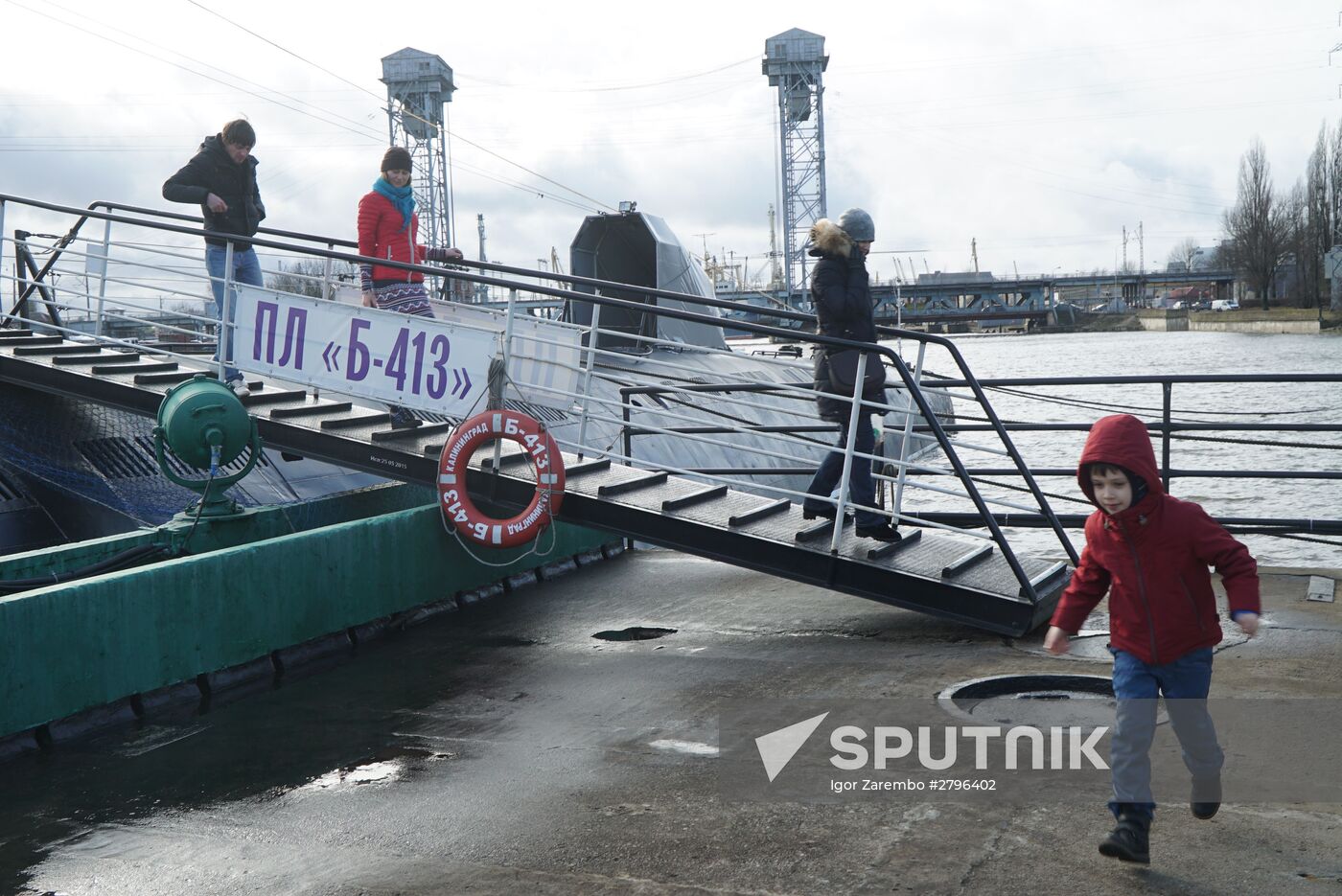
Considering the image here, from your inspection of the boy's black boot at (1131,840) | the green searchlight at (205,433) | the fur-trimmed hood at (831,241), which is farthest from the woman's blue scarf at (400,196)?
the boy's black boot at (1131,840)

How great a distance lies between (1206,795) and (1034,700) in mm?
1880

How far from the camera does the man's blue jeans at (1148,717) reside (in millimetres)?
4250

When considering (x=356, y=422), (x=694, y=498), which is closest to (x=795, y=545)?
(x=694, y=498)

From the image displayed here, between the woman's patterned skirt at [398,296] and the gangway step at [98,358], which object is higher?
the woman's patterned skirt at [398,296]

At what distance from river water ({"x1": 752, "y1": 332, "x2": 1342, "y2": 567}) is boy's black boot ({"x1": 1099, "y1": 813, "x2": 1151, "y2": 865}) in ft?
12.7

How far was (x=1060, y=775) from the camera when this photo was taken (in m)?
5.14

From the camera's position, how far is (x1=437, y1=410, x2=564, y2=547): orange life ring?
7996 mm

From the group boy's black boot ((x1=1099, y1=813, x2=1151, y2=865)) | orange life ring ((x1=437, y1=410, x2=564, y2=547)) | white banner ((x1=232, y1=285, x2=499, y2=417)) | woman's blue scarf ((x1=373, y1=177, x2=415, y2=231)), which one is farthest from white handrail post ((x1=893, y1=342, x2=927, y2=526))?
woman's blue scarf ((x1=373, y1=177, x2=415, y2=231))

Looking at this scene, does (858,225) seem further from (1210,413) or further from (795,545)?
(1210,413)

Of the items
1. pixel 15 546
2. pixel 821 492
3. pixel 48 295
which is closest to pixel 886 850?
pixel 821 492

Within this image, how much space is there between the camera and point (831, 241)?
7.60m

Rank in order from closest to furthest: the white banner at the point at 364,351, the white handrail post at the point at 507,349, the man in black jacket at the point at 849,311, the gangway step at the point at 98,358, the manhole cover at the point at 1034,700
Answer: the manhole cover at the point at 1034,700, the man in black jacket at the point at 849,311, the white handrail post at the point at 507,349, the white banner at the point at 364,351, the gangway step at the point at 98,358

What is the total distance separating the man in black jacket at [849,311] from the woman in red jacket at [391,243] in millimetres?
3315

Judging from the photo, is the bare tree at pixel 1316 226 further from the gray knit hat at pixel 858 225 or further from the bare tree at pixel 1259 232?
the gray knit hat at pixel 858 225
